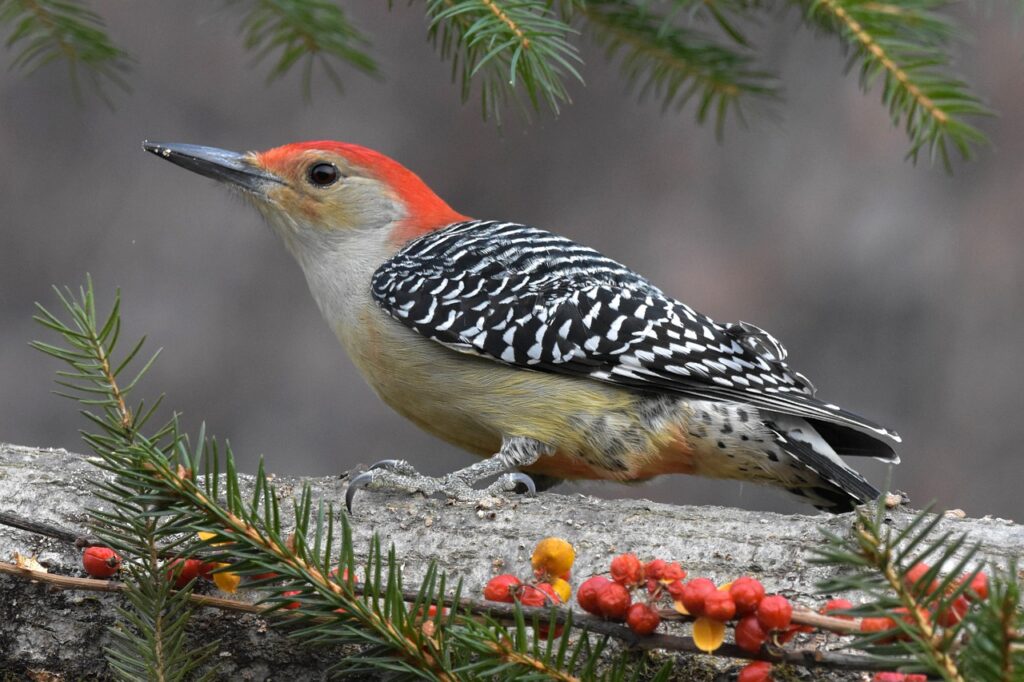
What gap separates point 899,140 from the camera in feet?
17.1

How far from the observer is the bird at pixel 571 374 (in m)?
3.79

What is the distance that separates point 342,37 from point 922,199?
2.94 metres

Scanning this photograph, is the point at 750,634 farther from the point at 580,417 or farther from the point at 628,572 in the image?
the point at 580,417

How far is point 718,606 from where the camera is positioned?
167 cm

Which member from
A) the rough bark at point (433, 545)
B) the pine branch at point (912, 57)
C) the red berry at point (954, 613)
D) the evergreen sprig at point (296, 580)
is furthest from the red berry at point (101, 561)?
the pine branch at point (912, 57)

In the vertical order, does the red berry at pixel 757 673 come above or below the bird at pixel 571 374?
below

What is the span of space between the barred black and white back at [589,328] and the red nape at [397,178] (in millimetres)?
268

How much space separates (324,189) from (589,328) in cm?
122

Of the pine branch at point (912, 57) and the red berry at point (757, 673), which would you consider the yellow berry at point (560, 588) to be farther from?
the pine branch at point (912, 57)

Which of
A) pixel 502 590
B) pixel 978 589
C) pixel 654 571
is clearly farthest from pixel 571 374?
pixel 978 589

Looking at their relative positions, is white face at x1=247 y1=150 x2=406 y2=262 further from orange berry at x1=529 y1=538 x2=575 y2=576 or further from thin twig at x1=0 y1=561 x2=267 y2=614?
orange berry at x1=529 y1=538 x2=575 y2=576

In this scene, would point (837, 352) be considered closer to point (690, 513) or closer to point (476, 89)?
point (476, 89)

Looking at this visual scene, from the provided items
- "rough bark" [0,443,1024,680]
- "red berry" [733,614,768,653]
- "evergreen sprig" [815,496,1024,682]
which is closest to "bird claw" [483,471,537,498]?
"rough bark" [0,443,1024,680]

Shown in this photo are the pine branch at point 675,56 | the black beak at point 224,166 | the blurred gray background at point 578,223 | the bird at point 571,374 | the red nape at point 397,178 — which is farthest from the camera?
the blurred gray background at point 578,223
